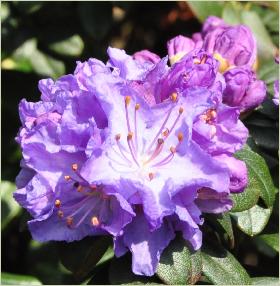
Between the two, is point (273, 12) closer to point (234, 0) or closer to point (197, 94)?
point (234, 0)

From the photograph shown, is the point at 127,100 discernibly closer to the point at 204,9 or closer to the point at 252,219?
the point at 252,219

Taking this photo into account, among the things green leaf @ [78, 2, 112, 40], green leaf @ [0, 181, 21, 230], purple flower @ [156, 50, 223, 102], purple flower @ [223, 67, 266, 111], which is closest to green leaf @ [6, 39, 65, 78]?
green leaf @ [78, 2, 112, 40]

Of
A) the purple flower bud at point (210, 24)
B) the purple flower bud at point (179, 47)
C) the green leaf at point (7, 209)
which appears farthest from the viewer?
the green leaf at point (7, 209)

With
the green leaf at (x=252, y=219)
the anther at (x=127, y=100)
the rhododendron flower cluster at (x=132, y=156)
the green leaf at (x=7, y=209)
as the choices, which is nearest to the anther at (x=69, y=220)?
the rhododendron flower cluster at (x=132, y=156)

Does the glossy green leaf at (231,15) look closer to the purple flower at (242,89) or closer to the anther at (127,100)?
the purple flower at (242,89)

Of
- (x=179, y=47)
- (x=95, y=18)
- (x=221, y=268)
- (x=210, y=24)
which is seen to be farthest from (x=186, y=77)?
(x=95, y=18)
